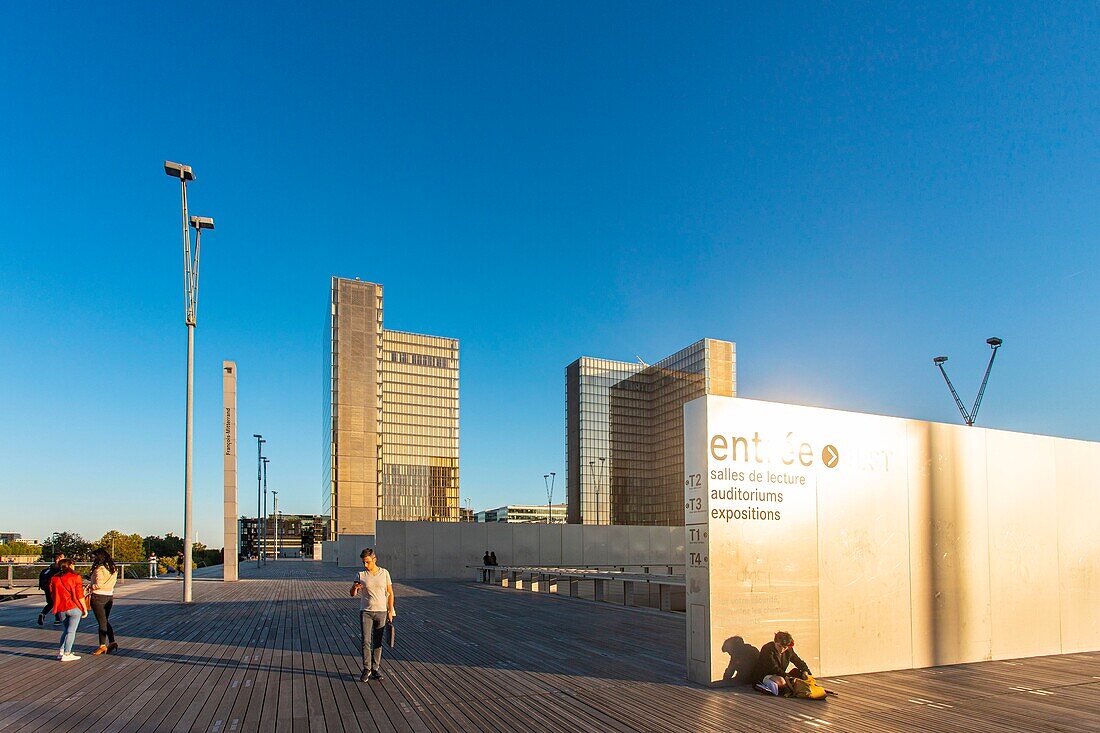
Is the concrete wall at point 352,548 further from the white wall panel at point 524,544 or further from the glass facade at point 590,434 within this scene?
the glass facade at point 590,434

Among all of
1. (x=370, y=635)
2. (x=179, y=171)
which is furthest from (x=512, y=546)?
(x=370, y=635)

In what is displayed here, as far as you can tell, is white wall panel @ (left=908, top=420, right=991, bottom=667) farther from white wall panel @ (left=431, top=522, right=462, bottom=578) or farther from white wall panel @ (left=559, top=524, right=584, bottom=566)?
white wall panel @ (left=559, top=524, right=584, bottom=566)

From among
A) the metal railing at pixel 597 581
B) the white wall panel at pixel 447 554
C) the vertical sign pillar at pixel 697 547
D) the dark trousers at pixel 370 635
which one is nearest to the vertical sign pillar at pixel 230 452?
the white wall panel at pixel 447 554

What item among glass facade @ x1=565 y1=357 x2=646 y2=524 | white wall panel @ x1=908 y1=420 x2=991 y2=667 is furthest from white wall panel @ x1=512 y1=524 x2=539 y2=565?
glass facade @ x1=565 y1=357 x2=646 y2=524

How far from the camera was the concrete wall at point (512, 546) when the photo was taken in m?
32.9

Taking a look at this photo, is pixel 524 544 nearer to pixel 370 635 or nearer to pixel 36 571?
pixel 36 571

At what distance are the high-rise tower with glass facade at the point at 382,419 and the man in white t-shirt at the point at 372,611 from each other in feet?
410

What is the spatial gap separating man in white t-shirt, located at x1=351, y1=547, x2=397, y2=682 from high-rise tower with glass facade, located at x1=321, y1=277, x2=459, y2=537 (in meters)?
125

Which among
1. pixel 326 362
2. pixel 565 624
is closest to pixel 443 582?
pixel 565 624

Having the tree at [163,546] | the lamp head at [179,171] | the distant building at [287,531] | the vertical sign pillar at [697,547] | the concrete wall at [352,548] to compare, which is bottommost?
the distant building at [287,531]

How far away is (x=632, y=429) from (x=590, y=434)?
9.01 metres

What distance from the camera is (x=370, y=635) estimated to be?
9.91m

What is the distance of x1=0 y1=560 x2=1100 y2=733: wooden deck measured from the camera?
792 cm

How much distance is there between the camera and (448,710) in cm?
828
